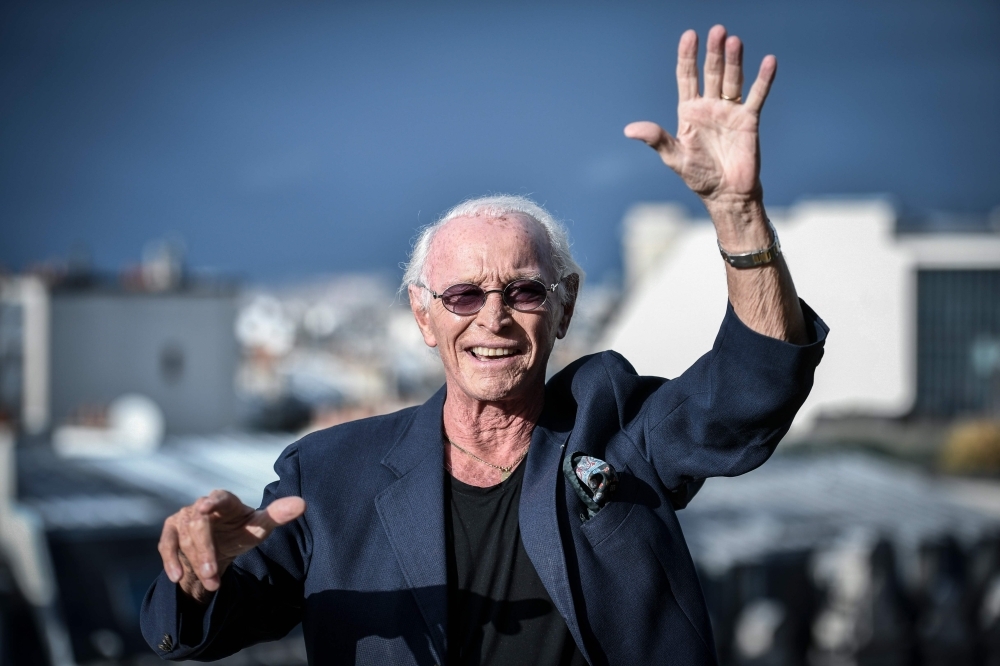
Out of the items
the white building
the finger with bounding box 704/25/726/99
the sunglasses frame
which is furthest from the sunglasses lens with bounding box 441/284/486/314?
the white building

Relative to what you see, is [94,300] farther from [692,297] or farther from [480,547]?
[480,547]

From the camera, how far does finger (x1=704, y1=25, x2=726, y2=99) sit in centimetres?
219

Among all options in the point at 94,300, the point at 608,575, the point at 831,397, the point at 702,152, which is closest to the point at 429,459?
the point at 608,575

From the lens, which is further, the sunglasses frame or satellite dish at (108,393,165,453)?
satellite dish at (108,393,165,453)

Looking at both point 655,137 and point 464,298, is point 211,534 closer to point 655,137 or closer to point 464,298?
point 464,298

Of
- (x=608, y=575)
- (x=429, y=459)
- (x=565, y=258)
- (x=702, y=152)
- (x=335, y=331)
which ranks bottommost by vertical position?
(x=335, y=331)

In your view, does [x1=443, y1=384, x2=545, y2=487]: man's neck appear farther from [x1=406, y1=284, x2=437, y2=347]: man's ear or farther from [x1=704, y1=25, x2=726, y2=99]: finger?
[x1=704, y1=25, x2=726, y2=99]: finger

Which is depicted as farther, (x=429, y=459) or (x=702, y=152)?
(x=429, y=459)

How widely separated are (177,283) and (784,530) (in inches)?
636

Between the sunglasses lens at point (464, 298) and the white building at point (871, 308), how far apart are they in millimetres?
31813

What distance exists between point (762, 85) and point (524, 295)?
637 millimetres

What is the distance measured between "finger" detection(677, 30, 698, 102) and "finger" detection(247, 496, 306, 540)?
1.04 metres

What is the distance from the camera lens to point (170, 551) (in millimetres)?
2230

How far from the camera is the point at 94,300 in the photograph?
84.0 feet
